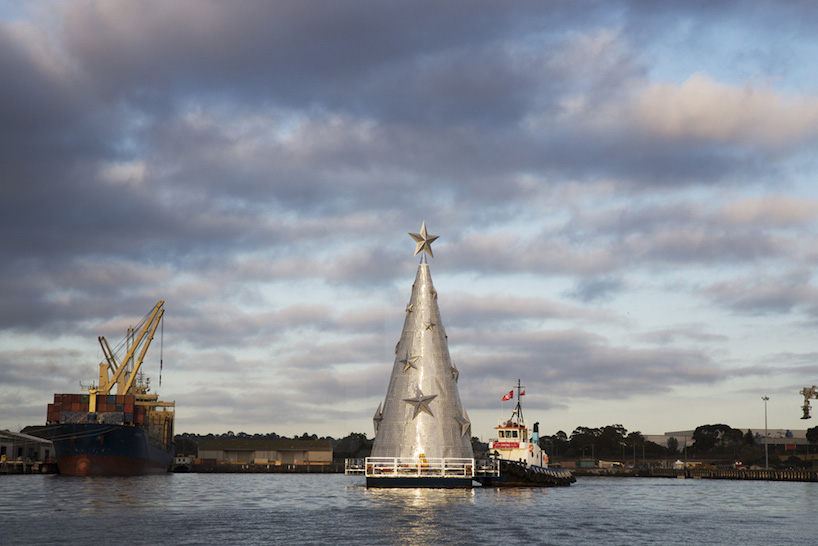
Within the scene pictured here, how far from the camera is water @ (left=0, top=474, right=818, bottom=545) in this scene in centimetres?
4159

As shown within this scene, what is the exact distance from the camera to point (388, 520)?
48.7 metres

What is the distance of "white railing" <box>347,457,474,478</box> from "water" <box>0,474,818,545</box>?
5.29 ft

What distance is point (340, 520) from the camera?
163 feet

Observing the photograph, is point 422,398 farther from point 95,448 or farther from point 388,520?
point 95,448

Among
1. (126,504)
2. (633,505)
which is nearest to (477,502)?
(633,505)

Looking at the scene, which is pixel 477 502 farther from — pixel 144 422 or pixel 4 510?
pixel 144 422

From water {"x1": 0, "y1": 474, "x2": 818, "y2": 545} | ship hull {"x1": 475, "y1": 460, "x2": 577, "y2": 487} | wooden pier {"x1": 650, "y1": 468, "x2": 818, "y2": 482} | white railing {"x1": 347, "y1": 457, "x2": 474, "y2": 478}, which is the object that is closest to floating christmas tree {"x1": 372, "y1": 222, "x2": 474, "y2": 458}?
white railing {"x1": 347, "y1": 457, "x2": 474, "y2": 478}

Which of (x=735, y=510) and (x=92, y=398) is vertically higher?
(x=92, y=398)

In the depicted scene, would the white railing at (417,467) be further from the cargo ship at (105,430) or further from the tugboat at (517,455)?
the cargo ship at (105,430)

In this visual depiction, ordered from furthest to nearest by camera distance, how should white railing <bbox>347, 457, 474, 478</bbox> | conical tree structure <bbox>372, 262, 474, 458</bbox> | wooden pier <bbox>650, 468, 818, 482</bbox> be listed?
wooden pier <bbox>650, 468, 818, 482</bbox> → conical tree structure <bbox>372, 262, 474, 458</bbox> → white railing <bbox>347, 457, 474, 478</bbox>

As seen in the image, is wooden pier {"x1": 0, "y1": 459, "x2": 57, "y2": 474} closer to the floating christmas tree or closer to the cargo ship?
the cargo ship

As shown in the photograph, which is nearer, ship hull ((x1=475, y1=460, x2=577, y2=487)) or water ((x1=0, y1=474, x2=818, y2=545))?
water ((x1=0, y1=474, x2=818, y2=545))

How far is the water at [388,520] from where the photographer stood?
41.6 metres

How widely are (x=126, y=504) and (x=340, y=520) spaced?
18754 mm
